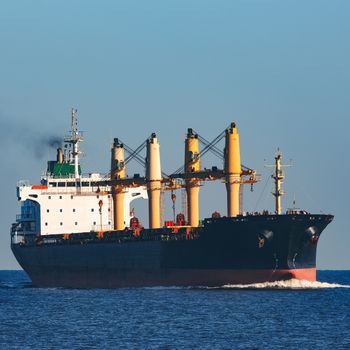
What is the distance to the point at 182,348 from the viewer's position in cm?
4834

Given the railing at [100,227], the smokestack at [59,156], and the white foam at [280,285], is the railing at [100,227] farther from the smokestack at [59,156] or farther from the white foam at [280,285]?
the white foam at [280,285]

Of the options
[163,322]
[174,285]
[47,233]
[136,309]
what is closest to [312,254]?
[174,285]

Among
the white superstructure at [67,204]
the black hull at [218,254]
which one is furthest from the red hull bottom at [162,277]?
the white superstructure at [67,204]

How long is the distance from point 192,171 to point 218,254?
41.3ft

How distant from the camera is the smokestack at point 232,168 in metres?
84.8

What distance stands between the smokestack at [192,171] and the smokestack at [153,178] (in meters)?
2.78

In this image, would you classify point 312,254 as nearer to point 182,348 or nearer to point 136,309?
point 136,309

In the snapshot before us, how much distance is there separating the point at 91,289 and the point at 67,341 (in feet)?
126

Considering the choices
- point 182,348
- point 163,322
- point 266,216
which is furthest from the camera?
point 266,216

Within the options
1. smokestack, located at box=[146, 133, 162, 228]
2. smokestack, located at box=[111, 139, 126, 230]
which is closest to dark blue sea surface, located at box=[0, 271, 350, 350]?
smokestack, located at box=[146, 133, 162, 228]

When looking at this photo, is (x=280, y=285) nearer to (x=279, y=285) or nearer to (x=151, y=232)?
(x=279, y=285)

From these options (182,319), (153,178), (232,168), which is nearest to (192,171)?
(153,178)

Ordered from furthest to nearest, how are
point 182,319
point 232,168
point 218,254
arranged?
point 232,168
point 218,254
point 182,319

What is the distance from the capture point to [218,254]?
7881 cm
